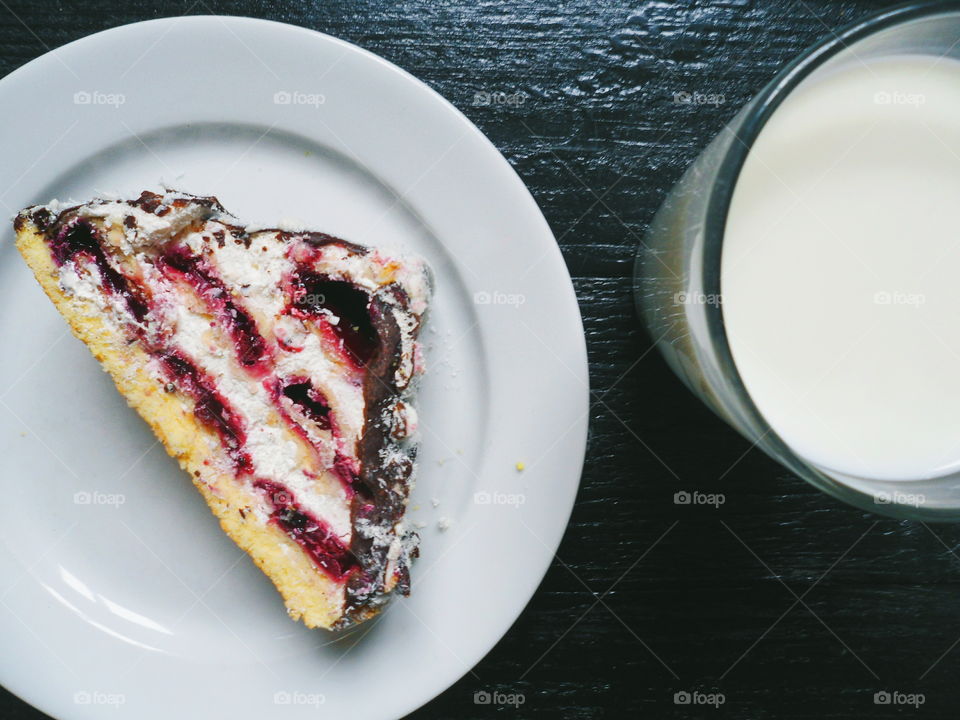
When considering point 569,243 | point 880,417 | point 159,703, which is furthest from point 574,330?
point 159,703

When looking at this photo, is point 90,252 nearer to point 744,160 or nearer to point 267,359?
point 267,359

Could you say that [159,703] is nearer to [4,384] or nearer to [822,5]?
[4,384]

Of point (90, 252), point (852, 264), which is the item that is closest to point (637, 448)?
point (852, 264)

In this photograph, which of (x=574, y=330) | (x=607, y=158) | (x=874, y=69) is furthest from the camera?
(x=607, y=158)

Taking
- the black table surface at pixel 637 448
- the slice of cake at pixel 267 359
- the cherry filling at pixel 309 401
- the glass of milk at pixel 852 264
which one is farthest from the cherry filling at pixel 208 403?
the glass of milk at pixel 852 264

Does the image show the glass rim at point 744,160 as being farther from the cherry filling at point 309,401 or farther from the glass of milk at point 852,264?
the cherry filling at point 309,401

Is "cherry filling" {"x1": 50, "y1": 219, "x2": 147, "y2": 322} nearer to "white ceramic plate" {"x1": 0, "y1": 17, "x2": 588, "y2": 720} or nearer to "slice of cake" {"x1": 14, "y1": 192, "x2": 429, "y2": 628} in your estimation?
"slice of cake" {"x1": 14, "y1": 192, "x2": 429, "y2": 628}
